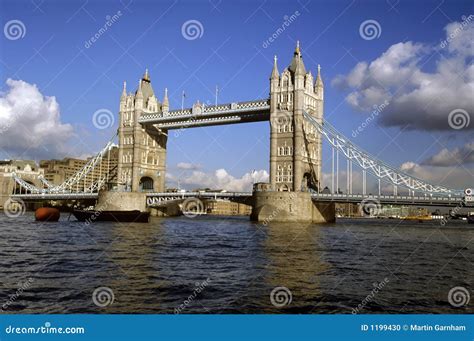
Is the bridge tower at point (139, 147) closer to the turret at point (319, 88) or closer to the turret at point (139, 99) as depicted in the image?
the turret at point (139, 99)

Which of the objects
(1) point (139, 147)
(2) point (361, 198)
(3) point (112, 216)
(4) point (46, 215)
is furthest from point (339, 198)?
(1) point (139, 147)

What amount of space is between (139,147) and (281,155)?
30.9m

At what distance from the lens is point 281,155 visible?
75562 millimetres

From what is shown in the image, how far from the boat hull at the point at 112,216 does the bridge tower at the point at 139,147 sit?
95.7ft

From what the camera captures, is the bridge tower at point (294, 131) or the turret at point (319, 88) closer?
the bridge tower at point (294, 131)

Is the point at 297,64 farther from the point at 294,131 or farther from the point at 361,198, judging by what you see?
the point at 361,198

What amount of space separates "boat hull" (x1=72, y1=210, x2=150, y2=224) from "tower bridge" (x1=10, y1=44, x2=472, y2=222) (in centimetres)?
1509

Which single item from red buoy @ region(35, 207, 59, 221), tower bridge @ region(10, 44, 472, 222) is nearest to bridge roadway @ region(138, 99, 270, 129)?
tower bridge @ region(10, 44, 472, 222)

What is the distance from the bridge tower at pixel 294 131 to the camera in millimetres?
73688

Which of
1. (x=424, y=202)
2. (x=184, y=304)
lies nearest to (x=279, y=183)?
(x=424, y=202)

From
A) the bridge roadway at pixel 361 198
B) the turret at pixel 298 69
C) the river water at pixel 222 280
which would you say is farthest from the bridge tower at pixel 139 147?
the river water at pixel 222 280

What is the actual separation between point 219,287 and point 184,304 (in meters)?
2.44

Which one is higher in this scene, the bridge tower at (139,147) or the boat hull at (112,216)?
the bridge tower at (139,147)
